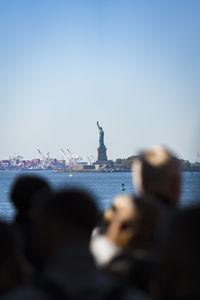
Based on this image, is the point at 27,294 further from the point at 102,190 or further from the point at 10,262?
the point at 102,190

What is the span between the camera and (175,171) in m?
3.94

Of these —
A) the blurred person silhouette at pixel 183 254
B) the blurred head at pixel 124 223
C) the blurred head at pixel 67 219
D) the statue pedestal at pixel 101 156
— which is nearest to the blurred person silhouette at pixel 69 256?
the blurred head at pixel 67 219

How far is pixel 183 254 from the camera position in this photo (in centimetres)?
225

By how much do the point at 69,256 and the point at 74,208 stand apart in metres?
0.27

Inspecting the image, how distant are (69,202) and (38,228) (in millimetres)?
163

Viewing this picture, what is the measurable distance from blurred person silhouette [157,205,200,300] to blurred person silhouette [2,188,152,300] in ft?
0.43

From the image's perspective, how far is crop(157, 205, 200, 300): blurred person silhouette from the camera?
2229mm

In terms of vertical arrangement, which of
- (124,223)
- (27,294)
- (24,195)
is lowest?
(27,294)

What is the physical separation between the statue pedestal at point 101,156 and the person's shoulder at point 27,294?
153 meters

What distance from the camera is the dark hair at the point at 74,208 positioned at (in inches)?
100

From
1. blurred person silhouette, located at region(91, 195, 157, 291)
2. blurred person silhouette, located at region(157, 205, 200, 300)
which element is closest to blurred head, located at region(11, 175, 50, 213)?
blurred person silhouette, located at region(91, 195, 157, 291)

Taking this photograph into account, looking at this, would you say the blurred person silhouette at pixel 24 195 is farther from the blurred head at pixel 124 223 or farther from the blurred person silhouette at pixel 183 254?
the blurred person silhouette at pixel 183 254

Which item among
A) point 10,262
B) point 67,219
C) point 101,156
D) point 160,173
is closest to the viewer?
point 67,219

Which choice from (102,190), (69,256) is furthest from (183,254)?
(102,190)
